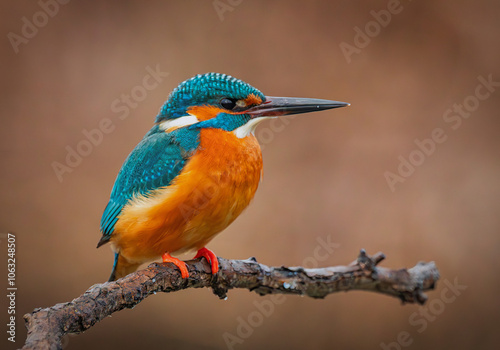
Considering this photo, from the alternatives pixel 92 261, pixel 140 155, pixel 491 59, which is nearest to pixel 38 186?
pixel 92 261

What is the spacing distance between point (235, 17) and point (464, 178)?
245 centimetres

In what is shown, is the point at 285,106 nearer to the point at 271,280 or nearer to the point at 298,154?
the point at 271,280

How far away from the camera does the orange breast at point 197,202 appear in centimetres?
217

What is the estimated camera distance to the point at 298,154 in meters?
4.27

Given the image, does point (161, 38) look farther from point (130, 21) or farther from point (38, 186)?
point (38, 186)

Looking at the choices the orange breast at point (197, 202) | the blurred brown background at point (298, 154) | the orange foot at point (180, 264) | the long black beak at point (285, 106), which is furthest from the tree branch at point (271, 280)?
the blurred brown background at point (298, 154)

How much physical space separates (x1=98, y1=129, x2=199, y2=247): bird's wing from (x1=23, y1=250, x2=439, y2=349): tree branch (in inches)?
14.9

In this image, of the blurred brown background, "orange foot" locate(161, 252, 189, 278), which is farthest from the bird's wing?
the blurred brown background

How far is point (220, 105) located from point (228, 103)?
0.04 metres

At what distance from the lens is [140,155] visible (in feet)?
7.79

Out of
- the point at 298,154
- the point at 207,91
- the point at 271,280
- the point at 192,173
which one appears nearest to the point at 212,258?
the point at 271,280

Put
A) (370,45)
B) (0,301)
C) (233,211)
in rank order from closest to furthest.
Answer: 1. (233,211)
2. (0,301)
3. (370,45)

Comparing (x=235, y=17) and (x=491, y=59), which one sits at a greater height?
(x=235, y=17)

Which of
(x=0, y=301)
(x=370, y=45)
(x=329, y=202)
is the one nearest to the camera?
(x=0, y=301)
